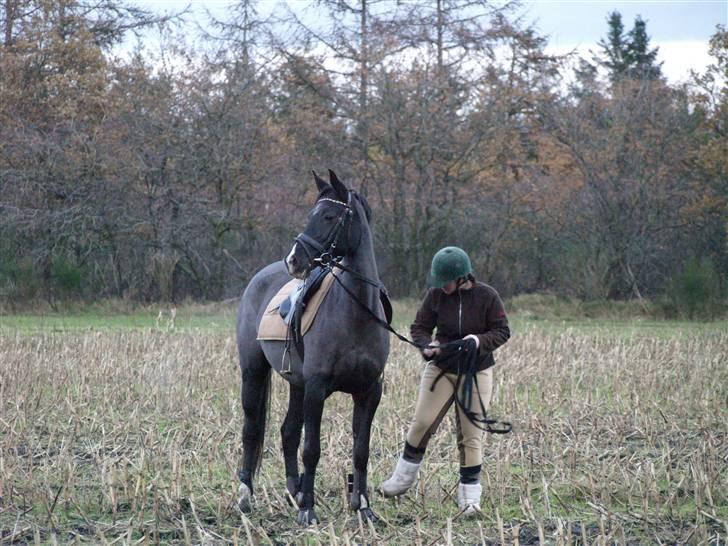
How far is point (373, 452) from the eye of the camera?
9273 mm

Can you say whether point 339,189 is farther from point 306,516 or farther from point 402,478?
point 306,516

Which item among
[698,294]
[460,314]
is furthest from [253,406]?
[698,294]

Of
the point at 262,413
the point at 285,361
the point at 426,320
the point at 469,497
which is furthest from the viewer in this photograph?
the point at 262,413

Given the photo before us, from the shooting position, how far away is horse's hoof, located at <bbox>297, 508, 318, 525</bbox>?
6931mm

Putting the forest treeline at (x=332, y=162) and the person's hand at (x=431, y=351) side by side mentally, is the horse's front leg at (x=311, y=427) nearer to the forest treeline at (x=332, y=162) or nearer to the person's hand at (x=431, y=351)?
the person's hand at (x=431, y=351)

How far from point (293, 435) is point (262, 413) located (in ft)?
1.63

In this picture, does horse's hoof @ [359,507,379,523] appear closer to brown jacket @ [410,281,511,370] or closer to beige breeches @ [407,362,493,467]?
beige breeches @ [407,362,493,467]

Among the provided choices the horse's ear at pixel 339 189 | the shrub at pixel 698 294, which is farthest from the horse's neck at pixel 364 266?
the shrub at pixel 698 294

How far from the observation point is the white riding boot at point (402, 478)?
7.35 metres

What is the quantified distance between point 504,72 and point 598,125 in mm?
3759

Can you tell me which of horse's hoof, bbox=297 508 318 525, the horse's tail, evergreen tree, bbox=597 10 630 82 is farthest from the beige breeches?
evergreen tree, bbox=597 10 630 82

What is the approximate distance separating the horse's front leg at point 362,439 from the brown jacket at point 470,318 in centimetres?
50

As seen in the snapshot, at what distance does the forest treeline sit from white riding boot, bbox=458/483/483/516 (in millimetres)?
21290

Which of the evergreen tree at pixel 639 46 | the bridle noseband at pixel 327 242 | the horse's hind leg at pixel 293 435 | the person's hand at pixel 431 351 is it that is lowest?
the horse's hind leg at pixel 293 435
